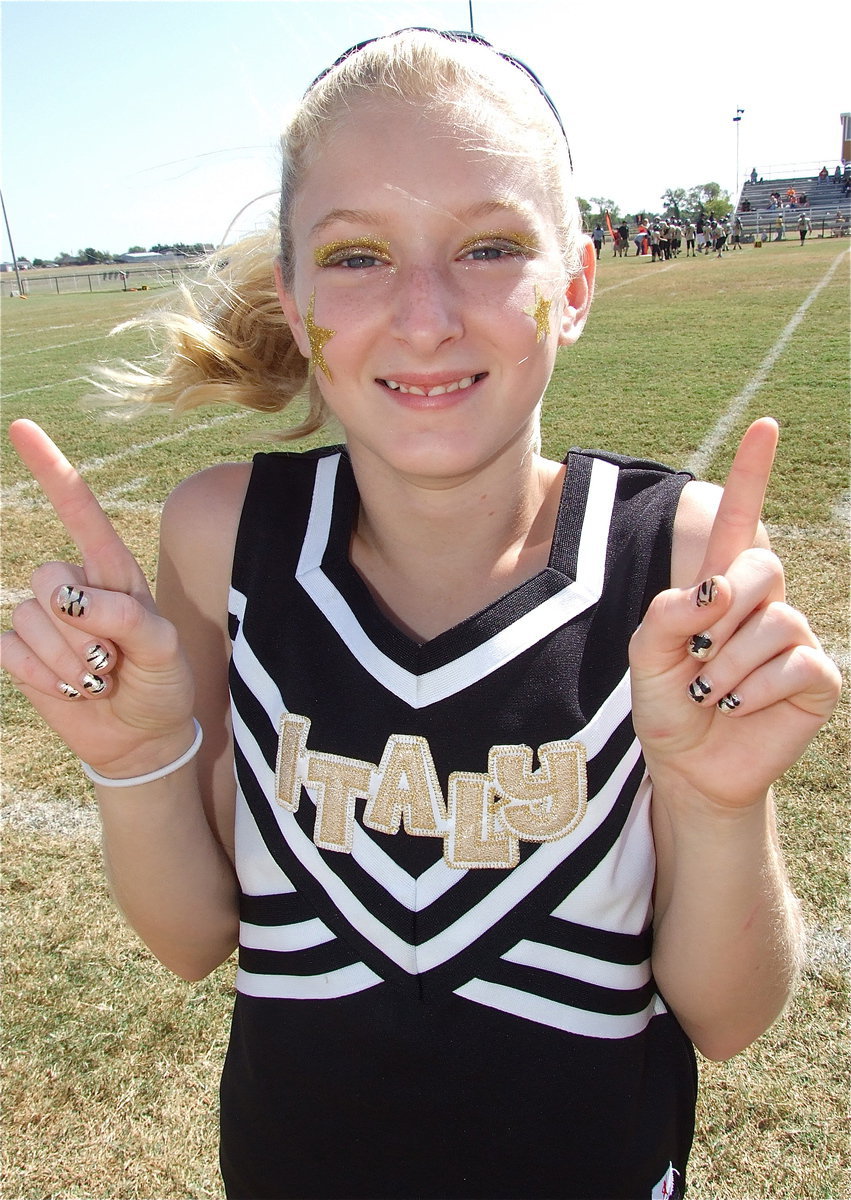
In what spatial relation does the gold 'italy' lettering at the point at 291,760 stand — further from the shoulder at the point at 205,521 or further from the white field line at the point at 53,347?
the white field line at the point at 53,347

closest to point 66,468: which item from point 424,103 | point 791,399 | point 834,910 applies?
point 424,103

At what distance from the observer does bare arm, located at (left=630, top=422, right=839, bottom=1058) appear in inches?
40.9

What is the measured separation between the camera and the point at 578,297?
5.24 feet

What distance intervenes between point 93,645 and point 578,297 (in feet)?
3.25

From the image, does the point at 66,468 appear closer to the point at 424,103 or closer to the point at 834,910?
the point at 424,103

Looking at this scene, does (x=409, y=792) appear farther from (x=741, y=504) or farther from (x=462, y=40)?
(x=462, y=40)

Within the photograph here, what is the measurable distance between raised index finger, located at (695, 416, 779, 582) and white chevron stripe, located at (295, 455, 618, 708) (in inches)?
9.9

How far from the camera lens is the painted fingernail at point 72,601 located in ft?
3.95

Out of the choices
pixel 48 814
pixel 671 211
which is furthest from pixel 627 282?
pixel 671 211

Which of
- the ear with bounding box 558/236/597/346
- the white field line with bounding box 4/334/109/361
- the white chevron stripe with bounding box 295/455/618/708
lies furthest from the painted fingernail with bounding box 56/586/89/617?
the white field line with bounding box 4/334/109/361

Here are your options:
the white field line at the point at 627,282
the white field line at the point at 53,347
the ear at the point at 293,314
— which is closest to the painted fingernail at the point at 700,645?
the ear at the point at 293,314

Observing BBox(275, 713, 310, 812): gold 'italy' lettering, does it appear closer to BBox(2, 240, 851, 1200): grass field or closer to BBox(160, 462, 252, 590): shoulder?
BBox(160, 462, 252, 590): shoulder

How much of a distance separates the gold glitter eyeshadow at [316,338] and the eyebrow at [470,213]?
13cm

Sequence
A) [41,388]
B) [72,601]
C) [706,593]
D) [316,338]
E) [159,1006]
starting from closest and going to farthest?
[706,593] → [72,601] → [316,338] → [159,1006] → [41,388]
